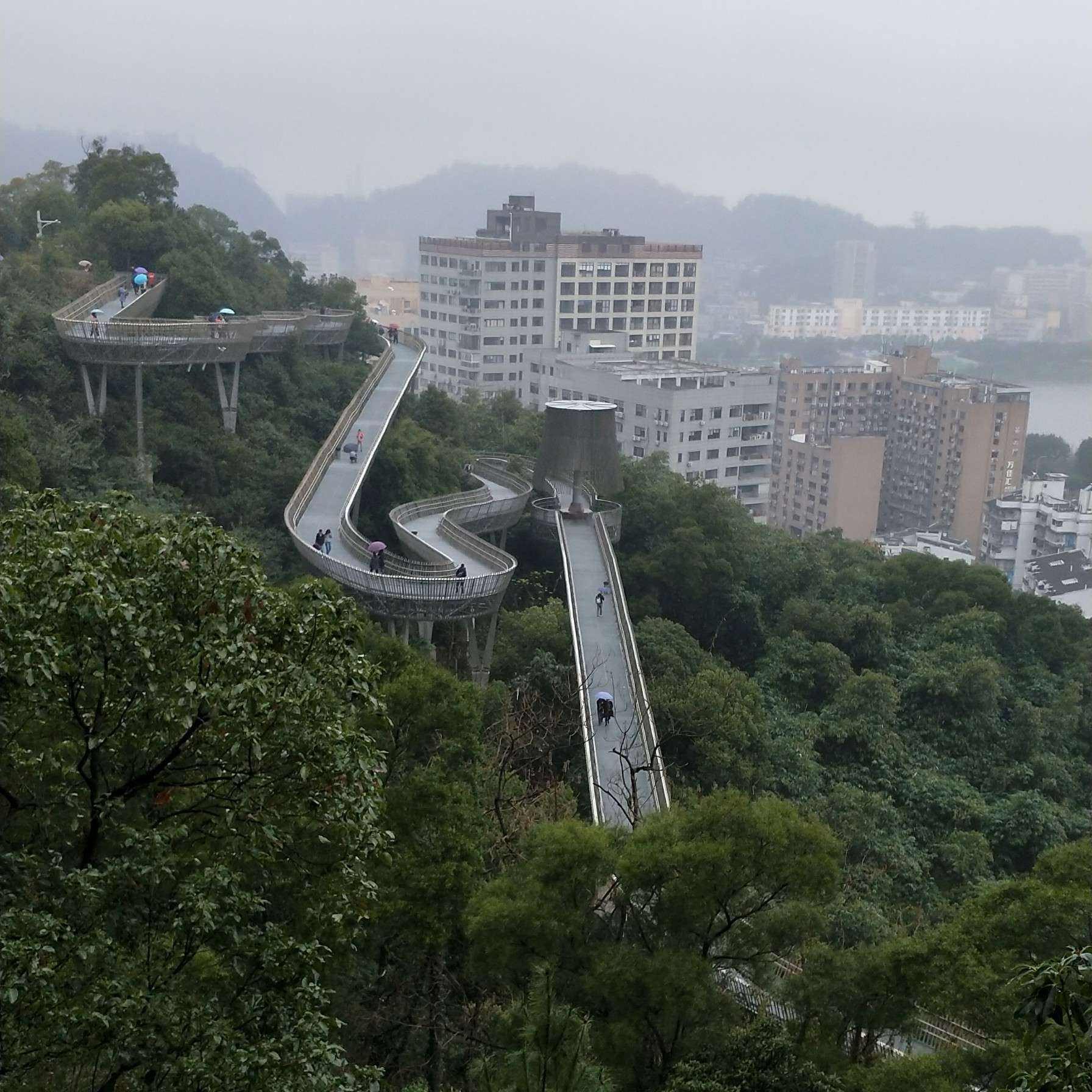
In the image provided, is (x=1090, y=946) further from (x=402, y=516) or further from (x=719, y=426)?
(x=719, y=426)

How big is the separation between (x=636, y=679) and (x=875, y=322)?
13127 centimetres

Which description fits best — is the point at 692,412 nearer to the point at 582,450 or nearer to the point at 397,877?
the point at 582,450

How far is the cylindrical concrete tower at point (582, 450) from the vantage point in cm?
2672

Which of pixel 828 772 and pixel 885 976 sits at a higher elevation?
pixel 885 976

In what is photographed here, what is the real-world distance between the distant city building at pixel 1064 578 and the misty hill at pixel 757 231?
10885 cm

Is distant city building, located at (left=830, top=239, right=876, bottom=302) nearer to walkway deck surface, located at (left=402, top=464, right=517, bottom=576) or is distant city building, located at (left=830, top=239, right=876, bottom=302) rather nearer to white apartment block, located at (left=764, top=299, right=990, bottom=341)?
white apartment block, located at (left=764, top=299, right=990, bottom=341)

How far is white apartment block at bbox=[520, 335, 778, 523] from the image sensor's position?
53.8 meters

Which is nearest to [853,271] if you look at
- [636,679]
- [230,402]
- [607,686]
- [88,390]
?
[230,402]

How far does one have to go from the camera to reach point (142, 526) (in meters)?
7.13

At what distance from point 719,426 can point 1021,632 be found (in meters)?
29.7

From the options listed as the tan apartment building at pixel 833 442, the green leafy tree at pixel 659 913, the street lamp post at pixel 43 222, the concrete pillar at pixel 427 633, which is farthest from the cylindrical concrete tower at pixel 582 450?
the tan apartment building at pixel 833 442

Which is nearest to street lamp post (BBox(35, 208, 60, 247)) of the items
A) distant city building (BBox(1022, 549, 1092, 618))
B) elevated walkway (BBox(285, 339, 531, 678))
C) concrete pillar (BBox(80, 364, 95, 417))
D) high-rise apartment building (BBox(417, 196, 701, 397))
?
elevated walkway (BBox(285, 339, 531, 678))

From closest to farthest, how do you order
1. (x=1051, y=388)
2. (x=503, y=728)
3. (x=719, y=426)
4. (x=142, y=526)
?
(x=142, y=526), (x=503, y=728), (x=719, y=426), (x=1051, y=388)

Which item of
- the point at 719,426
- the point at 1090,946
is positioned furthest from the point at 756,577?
the point at 719,426
